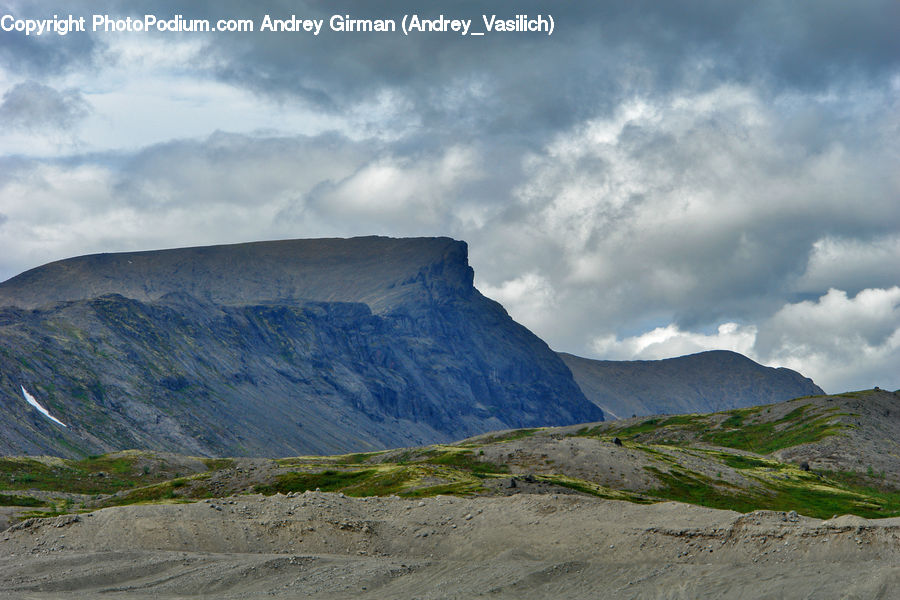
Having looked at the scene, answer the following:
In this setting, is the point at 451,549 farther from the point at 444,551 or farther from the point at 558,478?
the point at 558,478

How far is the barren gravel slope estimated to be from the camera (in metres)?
49.8

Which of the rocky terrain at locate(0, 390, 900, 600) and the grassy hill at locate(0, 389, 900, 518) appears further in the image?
the grassy hill at locate(0, 389, 900, 518)

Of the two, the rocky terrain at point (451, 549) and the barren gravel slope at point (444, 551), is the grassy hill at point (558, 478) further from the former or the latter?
the barren gravel slope at point (444, 551)

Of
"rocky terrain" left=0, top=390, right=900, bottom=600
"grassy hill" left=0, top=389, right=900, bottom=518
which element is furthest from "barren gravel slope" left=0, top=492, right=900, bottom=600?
"grassy hill" left=0, top=389, right=900, bottom=518

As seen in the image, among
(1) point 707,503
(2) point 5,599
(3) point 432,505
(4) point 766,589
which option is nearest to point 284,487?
(3) point 432,505

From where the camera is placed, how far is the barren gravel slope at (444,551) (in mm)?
49750

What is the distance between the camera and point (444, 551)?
194ft

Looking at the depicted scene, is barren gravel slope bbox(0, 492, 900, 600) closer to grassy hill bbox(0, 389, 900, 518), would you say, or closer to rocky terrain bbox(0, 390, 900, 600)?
rocky terrain bbox(0, 390, 900, 600)

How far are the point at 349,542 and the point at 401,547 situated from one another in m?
3.71

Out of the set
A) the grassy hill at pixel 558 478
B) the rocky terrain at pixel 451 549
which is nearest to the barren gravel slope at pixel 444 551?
the rocky terrain at pixel 451 549

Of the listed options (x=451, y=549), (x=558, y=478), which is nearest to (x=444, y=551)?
(x=451, y=549)

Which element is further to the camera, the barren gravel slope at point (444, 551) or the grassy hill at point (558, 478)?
the grassy hill at point (558, 478)

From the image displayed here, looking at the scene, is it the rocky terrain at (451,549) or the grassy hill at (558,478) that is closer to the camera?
the rocky terrain at (451,549)

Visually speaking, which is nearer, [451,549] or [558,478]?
[451,549]
